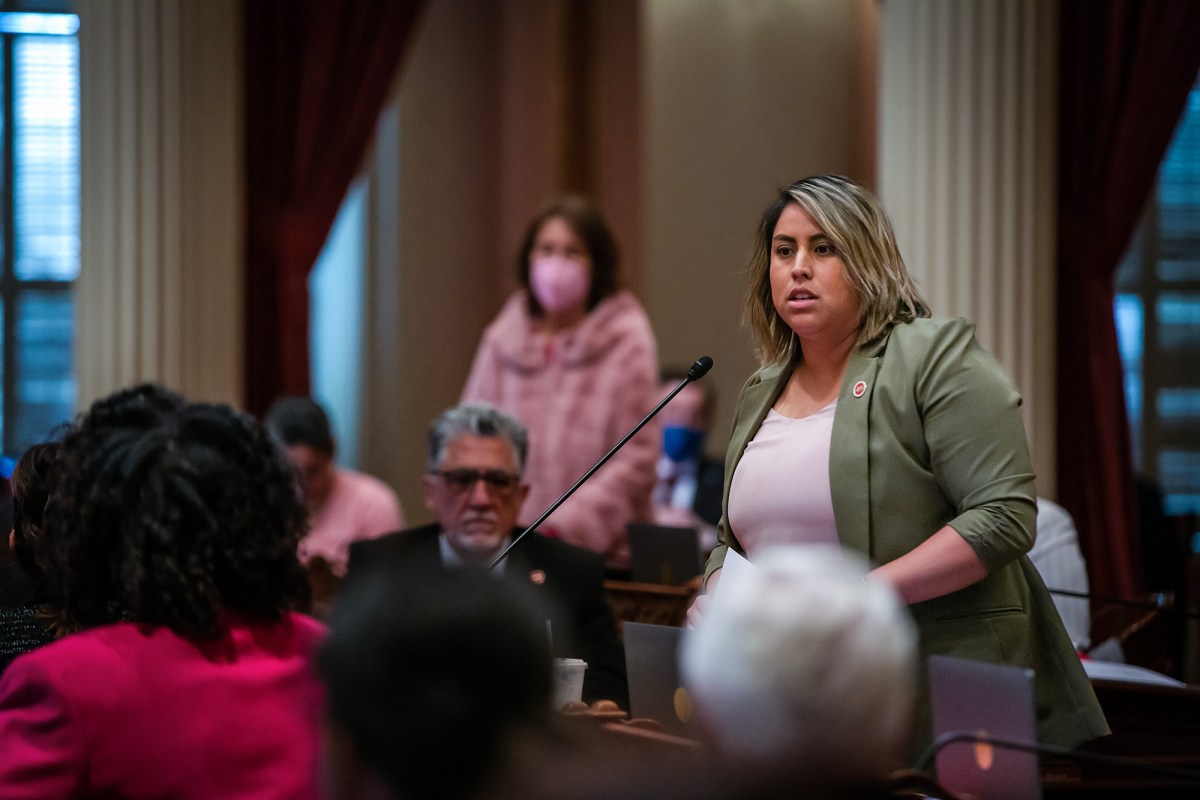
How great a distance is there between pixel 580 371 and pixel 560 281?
25cm

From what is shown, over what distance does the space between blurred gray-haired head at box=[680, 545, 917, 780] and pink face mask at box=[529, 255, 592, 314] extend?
10.0 feet

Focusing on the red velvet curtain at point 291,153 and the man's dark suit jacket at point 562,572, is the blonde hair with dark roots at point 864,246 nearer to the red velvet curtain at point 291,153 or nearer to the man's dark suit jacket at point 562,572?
the man's dark suit jacket at point 562,572

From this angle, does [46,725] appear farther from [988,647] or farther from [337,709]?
[988,647]

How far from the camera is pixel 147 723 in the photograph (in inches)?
57.7

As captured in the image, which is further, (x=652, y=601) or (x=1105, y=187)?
(x=1105, y=187)

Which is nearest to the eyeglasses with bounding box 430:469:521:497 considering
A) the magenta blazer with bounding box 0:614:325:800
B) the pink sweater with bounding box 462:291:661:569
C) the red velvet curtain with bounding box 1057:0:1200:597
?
the pink sweater with bounding box 462:291:661:569

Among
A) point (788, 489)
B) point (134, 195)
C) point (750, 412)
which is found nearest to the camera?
point (788, 489)

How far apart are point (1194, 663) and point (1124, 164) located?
1.57 m

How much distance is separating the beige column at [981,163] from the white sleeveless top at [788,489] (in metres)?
2.45

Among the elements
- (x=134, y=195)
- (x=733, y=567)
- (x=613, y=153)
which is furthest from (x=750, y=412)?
(x=613, y=153)

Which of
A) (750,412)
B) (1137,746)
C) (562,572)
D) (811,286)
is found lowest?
(1137,746)

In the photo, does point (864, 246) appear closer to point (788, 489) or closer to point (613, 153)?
point (788, 489)

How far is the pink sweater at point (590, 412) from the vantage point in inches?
157

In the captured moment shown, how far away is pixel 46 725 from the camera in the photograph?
144 cm
